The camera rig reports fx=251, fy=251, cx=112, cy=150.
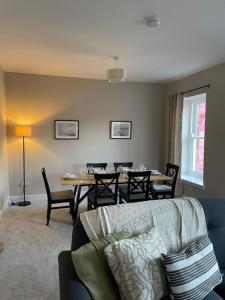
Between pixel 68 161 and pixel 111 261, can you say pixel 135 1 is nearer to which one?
pixel 111 261

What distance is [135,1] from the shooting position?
2.20 metres

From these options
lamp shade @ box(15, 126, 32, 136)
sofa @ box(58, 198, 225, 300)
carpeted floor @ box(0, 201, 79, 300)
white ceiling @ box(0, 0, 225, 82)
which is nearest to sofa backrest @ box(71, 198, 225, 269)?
sofa @ box(58, 198, 225, 300)

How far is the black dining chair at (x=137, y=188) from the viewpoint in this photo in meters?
3.97

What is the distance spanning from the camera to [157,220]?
6.02 feet

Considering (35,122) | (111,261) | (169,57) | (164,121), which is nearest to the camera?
(111,261)

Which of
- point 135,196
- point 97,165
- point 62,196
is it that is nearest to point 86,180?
point 62,196

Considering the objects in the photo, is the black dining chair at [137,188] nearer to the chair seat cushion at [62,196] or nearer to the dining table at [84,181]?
the dining table at [84,181]

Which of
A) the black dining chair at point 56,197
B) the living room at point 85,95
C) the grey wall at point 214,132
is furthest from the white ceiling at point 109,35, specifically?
the black dining chair at point 56,197

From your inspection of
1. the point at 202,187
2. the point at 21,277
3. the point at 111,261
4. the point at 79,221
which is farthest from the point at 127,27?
the point at 202,187

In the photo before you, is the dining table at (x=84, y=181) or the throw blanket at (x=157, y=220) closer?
the throw blanket at (x=157, y=220)

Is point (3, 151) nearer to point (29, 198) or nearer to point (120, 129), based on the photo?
point (29, 198)

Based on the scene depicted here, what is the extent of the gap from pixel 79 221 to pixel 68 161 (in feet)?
12.3

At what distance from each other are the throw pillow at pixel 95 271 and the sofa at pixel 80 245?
5 centimetres

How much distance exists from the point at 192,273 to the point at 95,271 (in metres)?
0.58
